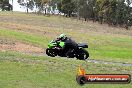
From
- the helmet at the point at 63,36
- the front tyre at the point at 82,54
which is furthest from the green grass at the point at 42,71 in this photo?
the helmet at the point at 63,36

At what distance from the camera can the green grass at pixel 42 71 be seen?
1950 cm

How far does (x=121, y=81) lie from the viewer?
9.93m

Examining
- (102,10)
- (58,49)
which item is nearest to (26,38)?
(58,49)

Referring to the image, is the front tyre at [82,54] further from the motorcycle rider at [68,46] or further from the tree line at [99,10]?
the tree line at [99,10]

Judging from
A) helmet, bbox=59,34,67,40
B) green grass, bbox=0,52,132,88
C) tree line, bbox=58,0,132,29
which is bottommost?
tree line, bbox=58,0,132,29

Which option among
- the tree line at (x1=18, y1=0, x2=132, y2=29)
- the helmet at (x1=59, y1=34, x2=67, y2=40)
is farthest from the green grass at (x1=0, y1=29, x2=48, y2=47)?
the tree line at (x1=18, y1=0, x2=132, y2=29)

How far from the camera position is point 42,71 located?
22453mm

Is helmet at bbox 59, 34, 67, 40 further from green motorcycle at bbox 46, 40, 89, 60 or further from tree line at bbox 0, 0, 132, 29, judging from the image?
→ tree line at bbox 0, 0, 132, 29

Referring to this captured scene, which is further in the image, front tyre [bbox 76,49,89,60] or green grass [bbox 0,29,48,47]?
green grass [bbox 0,29,48,47]

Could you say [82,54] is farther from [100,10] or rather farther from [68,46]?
[100,10]

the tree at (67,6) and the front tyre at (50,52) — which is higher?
the front tyre at (50,52)

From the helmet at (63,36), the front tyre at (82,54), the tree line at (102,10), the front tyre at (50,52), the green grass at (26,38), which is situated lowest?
the tree line at (102,10)

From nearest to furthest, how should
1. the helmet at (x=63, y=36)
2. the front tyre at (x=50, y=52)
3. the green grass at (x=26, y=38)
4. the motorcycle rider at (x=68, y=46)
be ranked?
the helmet at (x=63, y=36) < the front tyre at (x=50, y=52) < the motorcycle rider at (x=68, y=46) < the green grass at (x=26, y=38)

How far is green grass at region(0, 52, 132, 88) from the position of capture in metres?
19.5
